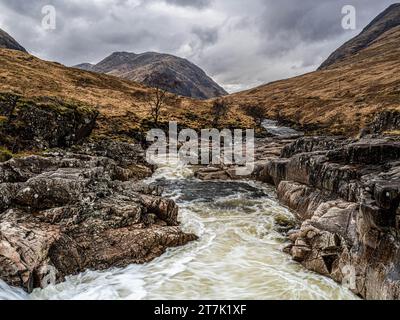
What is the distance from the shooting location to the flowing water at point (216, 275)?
10.9 metres

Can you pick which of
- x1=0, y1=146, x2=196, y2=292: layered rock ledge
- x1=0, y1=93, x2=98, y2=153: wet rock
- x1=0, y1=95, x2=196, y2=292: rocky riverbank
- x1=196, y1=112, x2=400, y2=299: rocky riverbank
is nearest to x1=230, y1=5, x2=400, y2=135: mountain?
x1=196, y1=112, x2=400, y2=299: rocky riverbank

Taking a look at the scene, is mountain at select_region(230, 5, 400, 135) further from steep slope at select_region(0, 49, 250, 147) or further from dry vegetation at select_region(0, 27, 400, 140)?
steep slope at select_region(0, 49, 250, 147)

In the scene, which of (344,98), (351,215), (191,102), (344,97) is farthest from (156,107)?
(344,97)

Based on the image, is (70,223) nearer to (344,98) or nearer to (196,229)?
(196,229)

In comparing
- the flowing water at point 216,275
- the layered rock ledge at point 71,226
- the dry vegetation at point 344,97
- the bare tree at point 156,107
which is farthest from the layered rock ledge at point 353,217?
the dry vegetation at point 344,97

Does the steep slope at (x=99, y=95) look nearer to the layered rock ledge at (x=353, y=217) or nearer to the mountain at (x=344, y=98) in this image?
the mountain at (x=344, y=98)

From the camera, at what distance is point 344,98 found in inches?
4424

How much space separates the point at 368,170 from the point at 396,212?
6.77m

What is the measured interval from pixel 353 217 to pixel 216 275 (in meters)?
6.50

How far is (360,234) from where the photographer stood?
11.5 m

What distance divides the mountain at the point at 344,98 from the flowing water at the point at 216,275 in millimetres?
52215

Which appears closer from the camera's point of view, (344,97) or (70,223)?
(70,223)

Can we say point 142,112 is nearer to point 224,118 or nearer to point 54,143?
point 224,118
